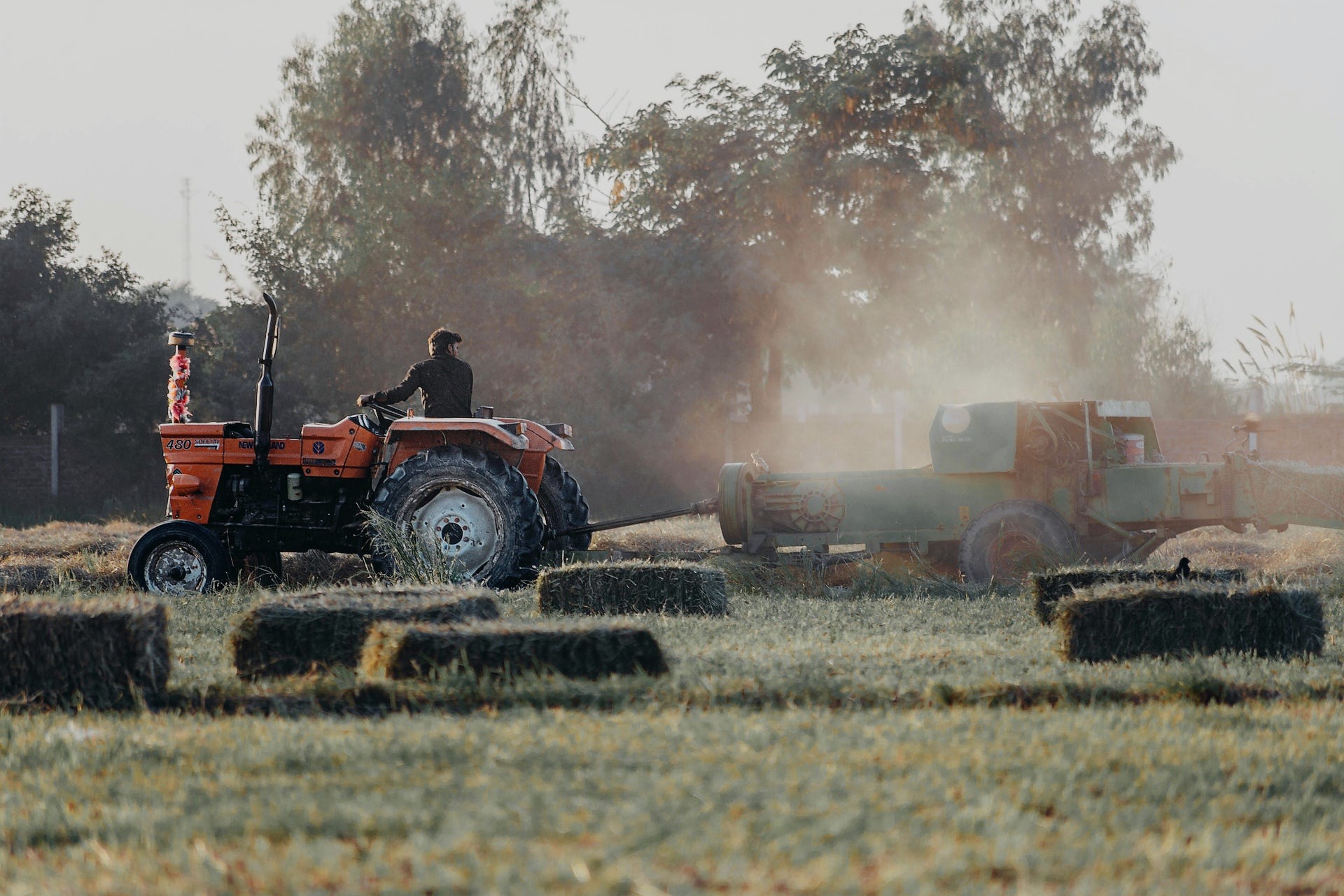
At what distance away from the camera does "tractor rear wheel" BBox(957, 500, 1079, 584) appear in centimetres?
961

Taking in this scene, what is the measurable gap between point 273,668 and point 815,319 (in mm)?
19016

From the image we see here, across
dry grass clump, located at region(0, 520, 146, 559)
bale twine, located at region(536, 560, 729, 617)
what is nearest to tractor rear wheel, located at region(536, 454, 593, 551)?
bale twine, located at region(536, 560, 729, 617)

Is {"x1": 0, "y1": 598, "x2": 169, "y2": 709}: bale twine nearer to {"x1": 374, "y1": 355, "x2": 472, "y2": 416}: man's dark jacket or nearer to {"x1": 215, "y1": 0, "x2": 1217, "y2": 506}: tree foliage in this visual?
{"x1": 374, "y1": 355, "x2": 472, "y2": 416}: man's dark jacket

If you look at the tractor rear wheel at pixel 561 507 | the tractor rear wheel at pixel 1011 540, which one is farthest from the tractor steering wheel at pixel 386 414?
the tractor rear wheel at pixel 1011 540

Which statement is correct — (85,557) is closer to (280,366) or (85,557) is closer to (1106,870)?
(1106,870)

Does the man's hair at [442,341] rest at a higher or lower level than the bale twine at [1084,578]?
higher

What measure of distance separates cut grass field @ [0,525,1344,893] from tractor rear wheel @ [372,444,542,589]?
367 cm

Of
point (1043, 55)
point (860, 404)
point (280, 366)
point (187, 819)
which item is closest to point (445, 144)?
point (280, 366)

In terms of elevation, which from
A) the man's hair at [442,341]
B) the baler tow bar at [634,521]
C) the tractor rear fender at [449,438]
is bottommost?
the baler tow bar at [634,521]

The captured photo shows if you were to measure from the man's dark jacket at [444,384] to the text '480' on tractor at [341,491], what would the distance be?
0.22 m

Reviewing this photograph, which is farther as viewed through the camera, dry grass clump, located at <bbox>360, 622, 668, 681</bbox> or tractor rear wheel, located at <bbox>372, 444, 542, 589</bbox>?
tractor rear wheel, located at <bbox>372, 444, 542, 589</bbox>

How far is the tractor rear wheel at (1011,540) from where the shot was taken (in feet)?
31.5

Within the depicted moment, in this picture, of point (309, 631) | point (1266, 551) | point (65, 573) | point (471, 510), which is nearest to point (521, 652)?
point (309, 631)

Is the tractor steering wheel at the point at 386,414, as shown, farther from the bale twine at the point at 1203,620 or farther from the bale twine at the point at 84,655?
the bale twine at the point at 1203,620
